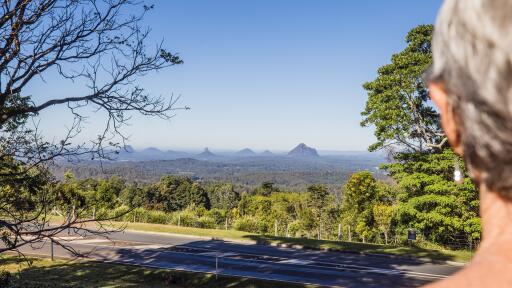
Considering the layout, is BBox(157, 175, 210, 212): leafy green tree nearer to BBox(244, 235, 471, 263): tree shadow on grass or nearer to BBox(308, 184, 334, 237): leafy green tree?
BBox(308, 184, 334, 237): leafy green tree

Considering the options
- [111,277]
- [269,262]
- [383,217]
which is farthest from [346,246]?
[111,277]

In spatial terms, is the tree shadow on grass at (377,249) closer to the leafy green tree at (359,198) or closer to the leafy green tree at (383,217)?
the leafy green tree at (383,217)

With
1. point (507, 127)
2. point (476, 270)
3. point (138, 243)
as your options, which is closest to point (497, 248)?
point (476, 270)

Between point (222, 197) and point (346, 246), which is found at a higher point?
point (346, 246)

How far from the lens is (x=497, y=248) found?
549 mm

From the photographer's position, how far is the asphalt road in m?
17.3

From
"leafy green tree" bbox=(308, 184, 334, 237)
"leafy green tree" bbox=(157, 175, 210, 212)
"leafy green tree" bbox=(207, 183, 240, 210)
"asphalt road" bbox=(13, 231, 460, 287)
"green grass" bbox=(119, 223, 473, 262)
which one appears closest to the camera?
"asphalt road" bbox=(13, 231, 460, 287)

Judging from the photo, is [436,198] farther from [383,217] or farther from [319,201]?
[319,201]

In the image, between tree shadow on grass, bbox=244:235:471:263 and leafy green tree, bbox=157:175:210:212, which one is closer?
tree shadow on grass, bbox=244:235:471:263

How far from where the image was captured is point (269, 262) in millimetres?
19859

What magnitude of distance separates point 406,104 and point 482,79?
24.3 meters

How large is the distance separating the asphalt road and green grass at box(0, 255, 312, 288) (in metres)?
0.98

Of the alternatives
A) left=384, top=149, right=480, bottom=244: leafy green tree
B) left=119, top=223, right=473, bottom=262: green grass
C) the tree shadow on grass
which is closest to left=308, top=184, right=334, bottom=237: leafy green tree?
left=119, top=223, right=473, bottom=262: green grass

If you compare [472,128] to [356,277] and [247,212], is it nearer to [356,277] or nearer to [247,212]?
[356,277]
